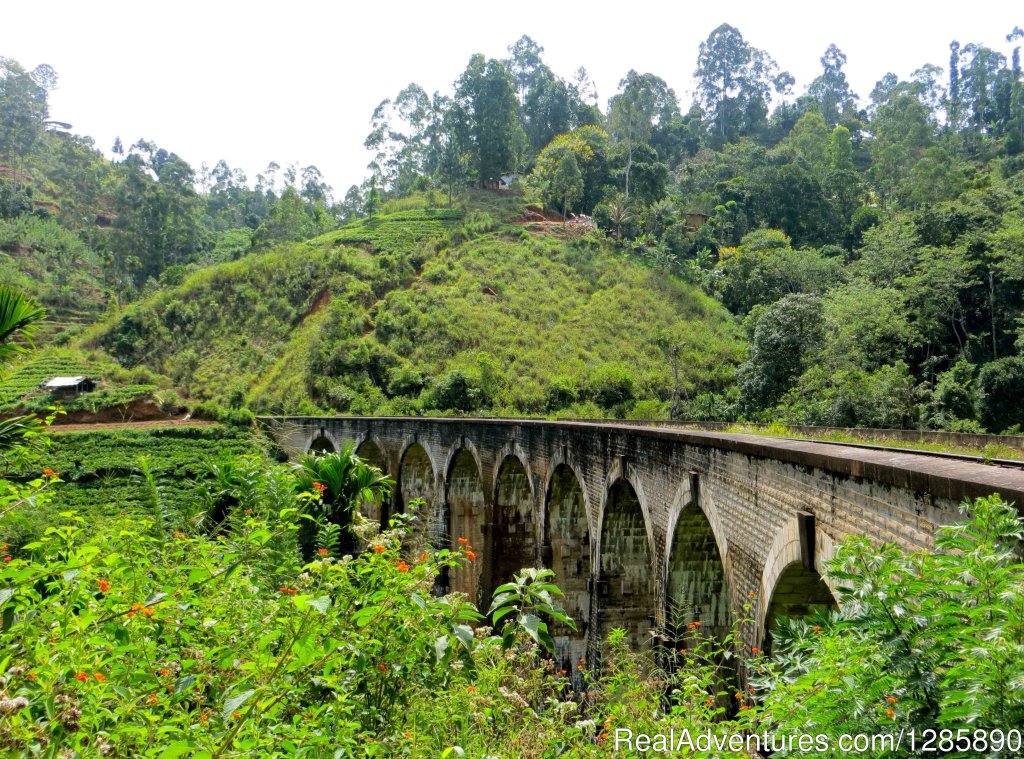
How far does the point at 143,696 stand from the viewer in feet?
8.58

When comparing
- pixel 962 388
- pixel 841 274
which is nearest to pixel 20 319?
pixel 962 388

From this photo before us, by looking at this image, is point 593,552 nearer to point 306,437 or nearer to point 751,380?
point 751,380

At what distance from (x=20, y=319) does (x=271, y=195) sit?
278ft

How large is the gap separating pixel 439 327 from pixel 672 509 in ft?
96.4

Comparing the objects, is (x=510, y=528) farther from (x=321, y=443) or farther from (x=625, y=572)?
(x=321, y=443)

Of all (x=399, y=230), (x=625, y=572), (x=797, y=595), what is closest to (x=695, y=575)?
(x=625, y=572)

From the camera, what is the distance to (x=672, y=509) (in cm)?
835

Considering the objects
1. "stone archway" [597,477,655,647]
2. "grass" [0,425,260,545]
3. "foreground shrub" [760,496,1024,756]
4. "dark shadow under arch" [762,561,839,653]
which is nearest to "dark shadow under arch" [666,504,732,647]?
"stone archway" [597,477,655,647]

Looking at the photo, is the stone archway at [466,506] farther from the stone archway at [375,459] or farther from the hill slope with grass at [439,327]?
the hill slope with grass at [439,327]

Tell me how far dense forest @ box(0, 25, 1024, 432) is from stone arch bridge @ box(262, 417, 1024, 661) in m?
9.59

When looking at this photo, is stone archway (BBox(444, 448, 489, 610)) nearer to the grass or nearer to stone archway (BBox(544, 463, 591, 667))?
stone archway (BBox(544, 463, 591, 667))

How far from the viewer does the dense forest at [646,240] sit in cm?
2145

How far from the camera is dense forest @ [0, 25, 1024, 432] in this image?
2145 centimetres

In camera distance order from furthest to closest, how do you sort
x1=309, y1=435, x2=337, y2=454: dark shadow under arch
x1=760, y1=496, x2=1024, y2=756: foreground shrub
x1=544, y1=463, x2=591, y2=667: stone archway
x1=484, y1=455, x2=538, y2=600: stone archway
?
x1=309, y1=435, x2=337, y2=454: dark shadow under arch → x1=484, y1=455, x2=538, y2=600: stone archway → x1=544, y1=463, x2=591, y2=667: stone archway → x1=760, y1=496, x2=1024, y2=756: foreground shrub
